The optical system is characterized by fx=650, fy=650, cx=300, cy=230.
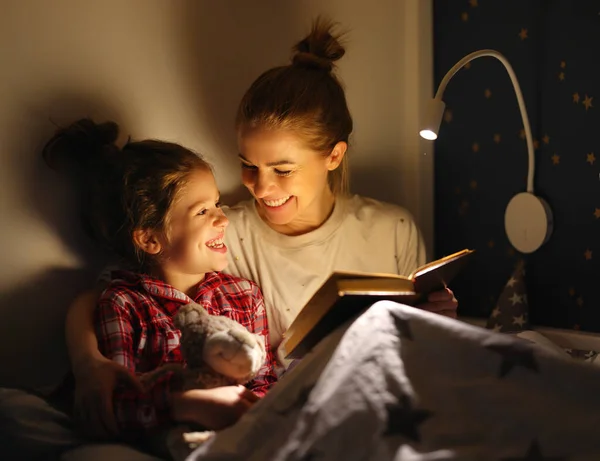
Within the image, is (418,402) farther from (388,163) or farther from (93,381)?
(388,163)

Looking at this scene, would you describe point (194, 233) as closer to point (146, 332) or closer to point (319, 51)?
point (146, 332)

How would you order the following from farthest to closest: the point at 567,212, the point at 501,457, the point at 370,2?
1. the point at 370,2
2. the point at 567,212
3. the point at 501,457

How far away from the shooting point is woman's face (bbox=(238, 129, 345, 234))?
1307mm

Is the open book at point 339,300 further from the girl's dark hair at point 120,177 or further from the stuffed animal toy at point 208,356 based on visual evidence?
the girl's dark hair at point 120,177

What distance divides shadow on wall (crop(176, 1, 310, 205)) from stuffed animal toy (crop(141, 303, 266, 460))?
600 mm

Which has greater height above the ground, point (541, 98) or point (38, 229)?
point (541, 98)

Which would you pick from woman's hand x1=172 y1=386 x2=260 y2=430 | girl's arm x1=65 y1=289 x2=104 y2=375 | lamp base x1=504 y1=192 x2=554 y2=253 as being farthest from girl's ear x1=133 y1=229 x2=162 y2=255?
lamp base x1=504 y1=192 x2=554 y2=253

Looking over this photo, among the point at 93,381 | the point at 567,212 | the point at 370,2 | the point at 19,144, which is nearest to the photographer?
the point at 93,381

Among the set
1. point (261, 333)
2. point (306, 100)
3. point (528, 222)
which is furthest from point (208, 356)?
point (528, 222)

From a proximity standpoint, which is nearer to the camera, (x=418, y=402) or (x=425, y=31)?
(x=418, y=402)

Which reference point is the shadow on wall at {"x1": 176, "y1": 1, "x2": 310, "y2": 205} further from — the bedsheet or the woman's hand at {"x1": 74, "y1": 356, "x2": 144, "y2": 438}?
the bedsheet

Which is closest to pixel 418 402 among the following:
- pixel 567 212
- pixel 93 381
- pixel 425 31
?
pixel 93 381

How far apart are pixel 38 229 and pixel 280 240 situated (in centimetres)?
51

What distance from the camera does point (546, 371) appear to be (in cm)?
79
